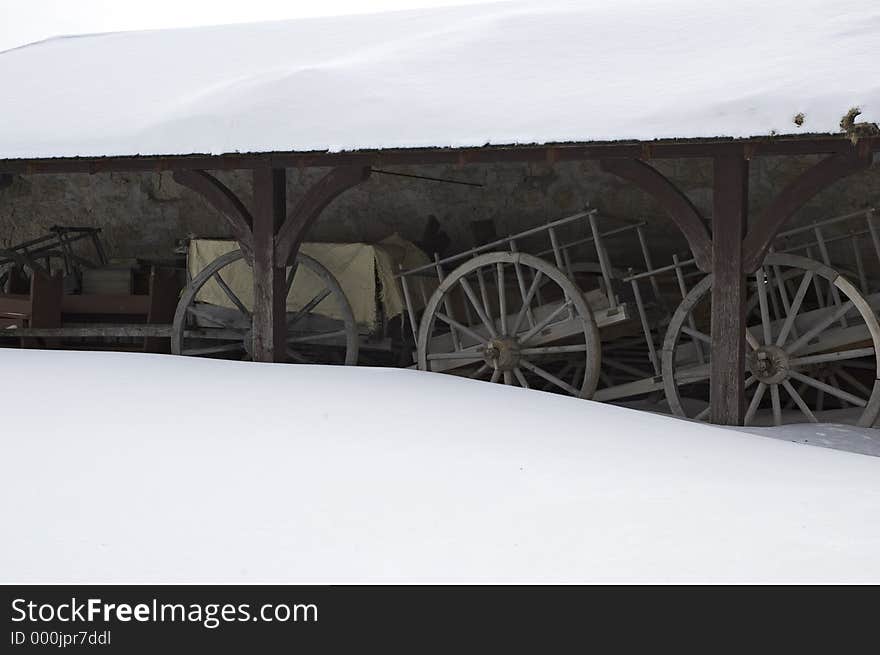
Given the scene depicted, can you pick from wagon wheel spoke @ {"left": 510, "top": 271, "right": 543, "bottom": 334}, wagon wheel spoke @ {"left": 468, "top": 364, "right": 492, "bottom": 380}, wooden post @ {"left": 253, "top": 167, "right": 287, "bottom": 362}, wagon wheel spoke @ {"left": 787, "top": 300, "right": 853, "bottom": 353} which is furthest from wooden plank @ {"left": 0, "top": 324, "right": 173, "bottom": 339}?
wagon wheel spoke @ {"left": 787, "top": 300, "right": 853, "bottom": 353}

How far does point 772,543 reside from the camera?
4562 millimetres

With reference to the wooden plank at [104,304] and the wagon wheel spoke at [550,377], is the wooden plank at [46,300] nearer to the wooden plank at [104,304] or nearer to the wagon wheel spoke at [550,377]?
the wooden plank at [104,304]

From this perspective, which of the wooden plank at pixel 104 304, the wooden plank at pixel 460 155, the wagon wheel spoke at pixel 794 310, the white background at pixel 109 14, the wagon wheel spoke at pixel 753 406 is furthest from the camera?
the white background at pixel 109 14

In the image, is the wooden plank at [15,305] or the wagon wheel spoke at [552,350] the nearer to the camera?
the wagon wheel spoke at [552,350]

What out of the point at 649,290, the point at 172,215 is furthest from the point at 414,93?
the point at 172,215

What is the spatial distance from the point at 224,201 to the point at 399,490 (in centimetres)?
437

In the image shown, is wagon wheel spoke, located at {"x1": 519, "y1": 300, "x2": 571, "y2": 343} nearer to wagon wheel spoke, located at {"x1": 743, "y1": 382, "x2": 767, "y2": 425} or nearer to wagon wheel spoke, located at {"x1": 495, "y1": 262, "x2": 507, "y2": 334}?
wagon wheel spoke, located at {"x1": 495, "y1": 262, "x2": 507, "y2": 334}

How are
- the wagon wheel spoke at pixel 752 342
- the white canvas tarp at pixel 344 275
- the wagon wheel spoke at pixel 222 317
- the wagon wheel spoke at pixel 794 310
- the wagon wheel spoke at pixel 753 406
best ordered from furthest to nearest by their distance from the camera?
the wagon wheel spoke at pixel 222 317
the white canvas tarp at pixel 344 275
the wagon wheel spoke at pixel 752 342
the wagon wheel spoke at pixel 794 310
the wagon wheel spoke at pixel 753 406

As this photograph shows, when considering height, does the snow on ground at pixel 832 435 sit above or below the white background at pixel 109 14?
below

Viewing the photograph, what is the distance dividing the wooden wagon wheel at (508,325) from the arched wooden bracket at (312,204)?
3.59 ft

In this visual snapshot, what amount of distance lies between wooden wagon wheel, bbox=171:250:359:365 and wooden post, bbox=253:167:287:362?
33.6 inches

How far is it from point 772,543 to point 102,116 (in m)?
6.73

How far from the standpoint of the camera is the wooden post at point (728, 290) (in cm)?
756

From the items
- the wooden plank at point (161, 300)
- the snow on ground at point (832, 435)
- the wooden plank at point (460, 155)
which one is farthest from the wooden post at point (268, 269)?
the snow on ground at point (832, 435)
